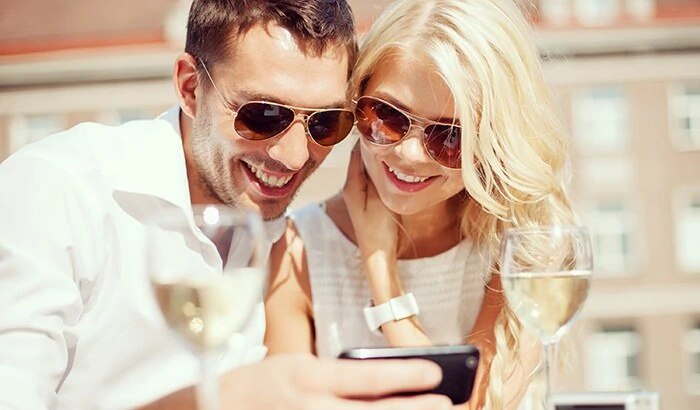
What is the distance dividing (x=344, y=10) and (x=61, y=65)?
60.5 ft

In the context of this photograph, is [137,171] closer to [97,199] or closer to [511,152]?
[97,199]

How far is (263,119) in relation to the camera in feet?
6.61

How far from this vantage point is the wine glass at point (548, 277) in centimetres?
140

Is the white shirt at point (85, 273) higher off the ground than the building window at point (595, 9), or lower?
lower

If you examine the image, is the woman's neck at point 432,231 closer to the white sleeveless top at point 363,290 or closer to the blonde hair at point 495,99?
the white sleeveless top at point 363,290

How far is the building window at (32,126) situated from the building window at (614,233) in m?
10.1

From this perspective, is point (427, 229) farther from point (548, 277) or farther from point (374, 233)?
point (548, 277)

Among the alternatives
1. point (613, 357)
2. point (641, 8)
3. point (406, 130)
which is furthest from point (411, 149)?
point (641, 8)

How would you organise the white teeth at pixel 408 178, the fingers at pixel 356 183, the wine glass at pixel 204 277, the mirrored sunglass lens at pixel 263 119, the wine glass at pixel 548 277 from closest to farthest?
the wine glass at pixel 204 277 → the wine glass at pixel 548 277 → the mirrored sunglass lens at pixel 263 119 → the white teeth at pixel 408 178 → the fingers at pixel 356 183

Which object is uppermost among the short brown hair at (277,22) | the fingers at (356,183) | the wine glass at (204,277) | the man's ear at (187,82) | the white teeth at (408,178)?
the short brown hair at (277,22)

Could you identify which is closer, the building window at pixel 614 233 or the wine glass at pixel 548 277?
the wine glass at pixel 548 277

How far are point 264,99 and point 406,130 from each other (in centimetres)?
28

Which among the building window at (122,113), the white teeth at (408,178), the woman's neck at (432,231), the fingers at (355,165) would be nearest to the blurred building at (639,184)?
the building window at (122,113)

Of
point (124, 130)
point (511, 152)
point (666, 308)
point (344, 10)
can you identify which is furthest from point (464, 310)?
point (666, 308)
